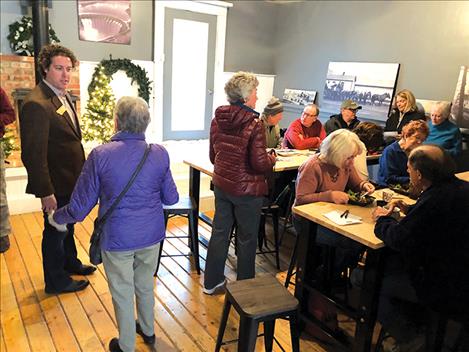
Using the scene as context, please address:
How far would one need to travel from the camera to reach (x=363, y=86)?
546 cm

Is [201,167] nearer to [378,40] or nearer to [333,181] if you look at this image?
[333,181]

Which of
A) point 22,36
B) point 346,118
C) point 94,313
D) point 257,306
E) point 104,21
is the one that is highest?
point 104,21

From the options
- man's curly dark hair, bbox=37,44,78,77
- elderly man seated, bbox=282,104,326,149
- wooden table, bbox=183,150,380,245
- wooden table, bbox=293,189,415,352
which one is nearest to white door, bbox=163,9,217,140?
elderly man seated, bbox=282,104,326,149

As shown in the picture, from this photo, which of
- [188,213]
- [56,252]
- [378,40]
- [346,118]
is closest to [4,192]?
[56,252]

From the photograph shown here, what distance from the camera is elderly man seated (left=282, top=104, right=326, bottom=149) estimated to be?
416 cm

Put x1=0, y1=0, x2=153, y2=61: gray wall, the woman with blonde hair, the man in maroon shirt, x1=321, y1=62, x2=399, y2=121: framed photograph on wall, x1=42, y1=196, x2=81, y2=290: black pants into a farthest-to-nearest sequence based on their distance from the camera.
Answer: x1=321, y1=62, x2=399, y2=121: framed photograph on wall < the woman with blonde hair < x1=0, y1=0, x2=153, y2=61: gray wall < the man in maroon shirt < x1=42, y1=196, x2=81, y2=290: black pants

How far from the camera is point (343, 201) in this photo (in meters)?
2.39

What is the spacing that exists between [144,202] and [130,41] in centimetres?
415

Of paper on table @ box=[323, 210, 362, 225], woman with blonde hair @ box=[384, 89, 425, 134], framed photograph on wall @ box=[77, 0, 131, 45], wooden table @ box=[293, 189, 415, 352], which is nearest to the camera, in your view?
wooden table @ box=[293, 189, 415, 352]

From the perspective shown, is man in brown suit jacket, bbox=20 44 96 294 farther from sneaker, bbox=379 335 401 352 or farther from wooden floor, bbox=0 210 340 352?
sneaker, bbox=379 335 401 352

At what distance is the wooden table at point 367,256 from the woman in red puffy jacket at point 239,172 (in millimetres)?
348

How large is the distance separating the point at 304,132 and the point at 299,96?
7.74 ft

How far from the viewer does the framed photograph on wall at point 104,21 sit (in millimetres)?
4930

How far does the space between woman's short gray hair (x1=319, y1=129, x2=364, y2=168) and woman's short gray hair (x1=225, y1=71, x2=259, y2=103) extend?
574 mm
